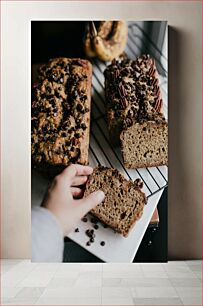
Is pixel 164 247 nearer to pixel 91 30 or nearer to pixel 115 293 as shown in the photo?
pixel 115 293

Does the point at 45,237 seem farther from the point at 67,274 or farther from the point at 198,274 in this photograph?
the point at 198,274

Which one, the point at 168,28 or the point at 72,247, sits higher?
the point at 168,28

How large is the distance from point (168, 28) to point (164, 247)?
1850mm

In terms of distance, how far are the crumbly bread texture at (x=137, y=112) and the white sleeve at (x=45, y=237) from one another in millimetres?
768

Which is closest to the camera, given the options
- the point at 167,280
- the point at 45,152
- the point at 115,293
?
the point at 115,293

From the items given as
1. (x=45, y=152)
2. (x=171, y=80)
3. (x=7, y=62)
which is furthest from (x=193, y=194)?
(x=7, y=62)

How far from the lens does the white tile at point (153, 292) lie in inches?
133

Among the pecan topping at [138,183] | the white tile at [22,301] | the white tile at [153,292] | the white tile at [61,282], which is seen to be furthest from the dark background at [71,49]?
the white tile at [22,301]

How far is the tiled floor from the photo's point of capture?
3.27 meters

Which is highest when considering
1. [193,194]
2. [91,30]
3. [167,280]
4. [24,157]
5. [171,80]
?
[91,30]

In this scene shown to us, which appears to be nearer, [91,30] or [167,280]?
[167,280]

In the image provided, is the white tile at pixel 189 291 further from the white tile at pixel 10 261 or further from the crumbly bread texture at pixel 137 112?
the white tile at pixel 10 261

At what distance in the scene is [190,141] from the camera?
4629mm

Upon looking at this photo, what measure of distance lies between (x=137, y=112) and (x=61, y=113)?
2.04 ft
